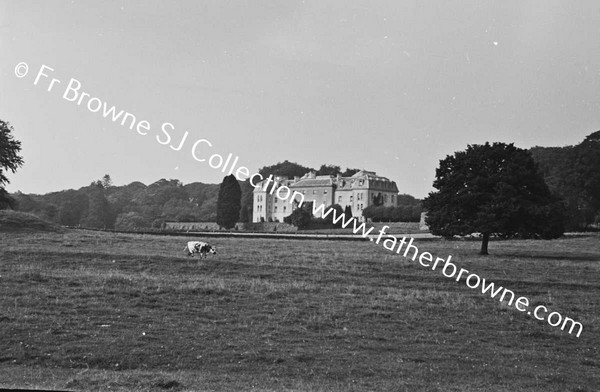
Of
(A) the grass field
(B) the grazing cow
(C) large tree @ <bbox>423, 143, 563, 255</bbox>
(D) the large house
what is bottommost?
(A) the grass field

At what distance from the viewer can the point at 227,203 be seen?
84.9 m

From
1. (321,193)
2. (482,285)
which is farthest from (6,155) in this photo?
(321,193)

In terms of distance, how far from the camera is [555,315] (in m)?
18.4

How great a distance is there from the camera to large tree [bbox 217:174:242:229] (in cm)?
8419

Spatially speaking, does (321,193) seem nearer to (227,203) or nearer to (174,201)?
(174,201)

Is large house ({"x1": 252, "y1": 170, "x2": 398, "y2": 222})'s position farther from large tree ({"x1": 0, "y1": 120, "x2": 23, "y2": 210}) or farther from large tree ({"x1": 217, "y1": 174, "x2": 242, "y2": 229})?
large tree ({"x1": 0, "y1": 120, "x2": 23, "y2": 210})

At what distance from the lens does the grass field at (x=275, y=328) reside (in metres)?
11.0

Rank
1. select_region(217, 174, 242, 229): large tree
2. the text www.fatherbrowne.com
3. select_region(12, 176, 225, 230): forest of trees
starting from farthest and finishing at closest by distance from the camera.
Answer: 1. select_region(217, 174, 242, 229): large tree
2. select_region(12, 176, 225, 230): forest of trees
3. the text www.fatherbrowne.com

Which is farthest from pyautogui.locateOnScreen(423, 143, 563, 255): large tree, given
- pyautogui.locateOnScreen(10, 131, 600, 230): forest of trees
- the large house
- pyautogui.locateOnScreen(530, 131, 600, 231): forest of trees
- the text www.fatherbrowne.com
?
the large house

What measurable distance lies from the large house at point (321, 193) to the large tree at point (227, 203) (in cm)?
2193

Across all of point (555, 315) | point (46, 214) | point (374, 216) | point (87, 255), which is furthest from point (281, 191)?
point (555, 315)

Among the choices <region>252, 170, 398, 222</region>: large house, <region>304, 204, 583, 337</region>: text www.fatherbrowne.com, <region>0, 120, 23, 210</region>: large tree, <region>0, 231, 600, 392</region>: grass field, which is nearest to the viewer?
<region>0, 231, 600, 392</region>: grass field

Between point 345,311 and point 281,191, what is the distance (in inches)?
3955

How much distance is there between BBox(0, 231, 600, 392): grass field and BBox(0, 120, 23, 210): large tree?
77.8ft
